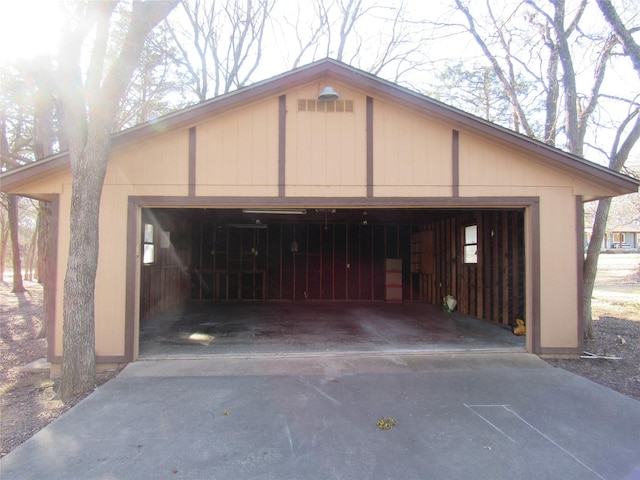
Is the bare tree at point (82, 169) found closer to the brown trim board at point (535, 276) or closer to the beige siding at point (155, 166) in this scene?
the beige siding at point (155, 166)

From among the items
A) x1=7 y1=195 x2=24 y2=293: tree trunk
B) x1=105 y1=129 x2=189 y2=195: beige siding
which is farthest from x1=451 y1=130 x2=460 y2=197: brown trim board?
x1=7 y1=195 x2=24 y2=293: tree trunk

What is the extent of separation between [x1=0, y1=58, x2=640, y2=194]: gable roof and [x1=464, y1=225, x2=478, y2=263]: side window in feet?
12.1

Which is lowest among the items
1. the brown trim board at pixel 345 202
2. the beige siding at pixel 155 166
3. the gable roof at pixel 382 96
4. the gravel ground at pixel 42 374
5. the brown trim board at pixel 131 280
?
the gravel ground at pixel 42 374

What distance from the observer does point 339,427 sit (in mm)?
3447

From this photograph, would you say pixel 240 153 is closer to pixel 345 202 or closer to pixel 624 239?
pixel 345 202

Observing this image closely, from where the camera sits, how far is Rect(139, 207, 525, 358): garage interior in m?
6.95

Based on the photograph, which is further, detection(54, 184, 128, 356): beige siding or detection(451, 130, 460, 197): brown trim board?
detection(451, 130, 460, 197): brown trim board

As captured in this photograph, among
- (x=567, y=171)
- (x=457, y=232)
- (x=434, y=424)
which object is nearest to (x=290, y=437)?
(x=434, y=424)

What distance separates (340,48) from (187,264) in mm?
9182

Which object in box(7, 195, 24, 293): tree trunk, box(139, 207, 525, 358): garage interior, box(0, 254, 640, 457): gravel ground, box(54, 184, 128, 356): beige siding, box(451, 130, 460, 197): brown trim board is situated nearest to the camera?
box(0, 254, 640, 457): gravel ground

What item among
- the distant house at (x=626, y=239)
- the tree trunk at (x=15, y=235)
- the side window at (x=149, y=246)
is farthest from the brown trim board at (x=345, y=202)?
the distant house at (x=626, y=239)

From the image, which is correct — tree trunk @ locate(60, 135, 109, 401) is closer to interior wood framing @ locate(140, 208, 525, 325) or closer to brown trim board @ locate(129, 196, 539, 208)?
brown trim board @ locate(129, 196, 539, 208)

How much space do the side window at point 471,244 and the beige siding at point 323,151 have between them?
4.73 meters

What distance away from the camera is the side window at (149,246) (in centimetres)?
847
